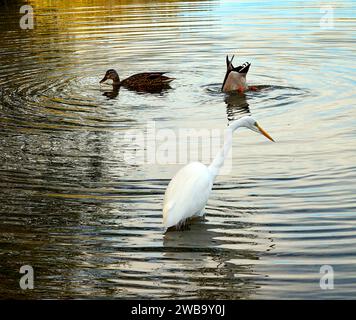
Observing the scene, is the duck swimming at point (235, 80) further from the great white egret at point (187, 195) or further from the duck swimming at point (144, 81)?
the great white egret at point (187, 195)

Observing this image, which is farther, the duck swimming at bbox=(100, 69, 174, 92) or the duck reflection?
the duck swimming at bbox=(100, 69, 174, 92)

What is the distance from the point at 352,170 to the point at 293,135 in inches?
76.4

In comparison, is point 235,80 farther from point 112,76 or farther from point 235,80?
point 112,76

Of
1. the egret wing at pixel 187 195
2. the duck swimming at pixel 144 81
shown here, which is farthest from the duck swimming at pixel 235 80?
the egret wing at pixel 187 195

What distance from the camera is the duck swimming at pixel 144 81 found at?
1617 cm

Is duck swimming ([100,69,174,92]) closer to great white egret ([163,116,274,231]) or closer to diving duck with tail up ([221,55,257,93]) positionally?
diving duck with tail up ([221,55,257,93])

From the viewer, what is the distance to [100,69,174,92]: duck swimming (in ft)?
53.1

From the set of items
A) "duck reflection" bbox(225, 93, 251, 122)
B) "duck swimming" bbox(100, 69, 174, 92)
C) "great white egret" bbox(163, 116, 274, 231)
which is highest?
"great white egret" bbox(163, 116, 274, 231)

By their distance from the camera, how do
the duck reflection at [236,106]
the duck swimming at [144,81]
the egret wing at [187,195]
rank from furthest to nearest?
the duck swimming at [144,81]
the duck reflection at [236,106]
the egret wing at [187,195]

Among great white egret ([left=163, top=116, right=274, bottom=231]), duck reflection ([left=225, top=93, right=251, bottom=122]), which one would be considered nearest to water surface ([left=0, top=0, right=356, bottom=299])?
duck reflection ([left=225, top=93, right=251, bottom=122])

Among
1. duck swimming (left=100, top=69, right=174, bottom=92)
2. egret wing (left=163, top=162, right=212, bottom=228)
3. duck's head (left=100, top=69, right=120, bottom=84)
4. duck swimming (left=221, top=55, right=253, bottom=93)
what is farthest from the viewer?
duck's head (left=100, top=69, right=120, bottom=84)

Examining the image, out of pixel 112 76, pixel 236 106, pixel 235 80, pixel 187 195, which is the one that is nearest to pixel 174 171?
→ pixel 187 195
